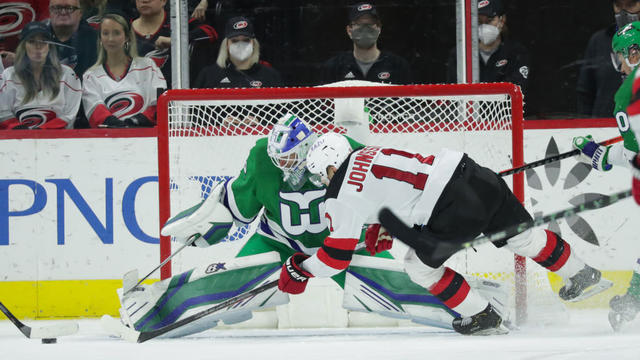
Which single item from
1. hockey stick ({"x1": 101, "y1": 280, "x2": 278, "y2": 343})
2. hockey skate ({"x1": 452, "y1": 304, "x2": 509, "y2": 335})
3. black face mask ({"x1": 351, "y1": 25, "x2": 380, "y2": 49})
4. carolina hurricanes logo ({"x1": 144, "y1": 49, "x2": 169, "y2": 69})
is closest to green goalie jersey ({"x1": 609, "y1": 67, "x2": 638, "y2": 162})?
hockey skate ({"x1": 452, "y1": 304, "x2": 509, "y2": 335})

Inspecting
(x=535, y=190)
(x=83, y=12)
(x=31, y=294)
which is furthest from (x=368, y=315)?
(x=83, y=12)

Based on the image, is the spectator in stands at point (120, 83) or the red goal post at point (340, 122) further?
the spectator in stands at point (120, 83)

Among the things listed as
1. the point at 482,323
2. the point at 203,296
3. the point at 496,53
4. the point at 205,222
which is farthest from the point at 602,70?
the point at 203,296

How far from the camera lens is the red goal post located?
338 centimetres

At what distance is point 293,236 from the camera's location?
317 centimetres

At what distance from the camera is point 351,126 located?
3.41m

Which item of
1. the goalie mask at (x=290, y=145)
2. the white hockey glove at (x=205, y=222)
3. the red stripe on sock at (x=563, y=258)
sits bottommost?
the red stripe on sock at (x=563, y=258)

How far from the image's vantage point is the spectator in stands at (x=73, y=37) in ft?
13.3

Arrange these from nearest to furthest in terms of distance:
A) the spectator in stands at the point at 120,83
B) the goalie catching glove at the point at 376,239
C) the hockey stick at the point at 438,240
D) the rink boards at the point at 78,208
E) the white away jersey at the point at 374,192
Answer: the hockey stick at the point at 438,240, the white away jersey at the point at 374,192, the goalie catching glove at the point at 376,239, the rink boards at the point at 78,208, the spectator in stands at the point at 120,83

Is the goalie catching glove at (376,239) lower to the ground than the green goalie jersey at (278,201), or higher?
lower

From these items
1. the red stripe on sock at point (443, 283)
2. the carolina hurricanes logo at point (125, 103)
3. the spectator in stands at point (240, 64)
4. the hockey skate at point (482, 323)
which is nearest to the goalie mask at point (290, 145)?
the red stripe on sock at point (443, 283)

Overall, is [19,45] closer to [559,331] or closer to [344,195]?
[344,195]

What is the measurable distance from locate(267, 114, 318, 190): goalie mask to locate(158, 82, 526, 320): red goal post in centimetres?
43

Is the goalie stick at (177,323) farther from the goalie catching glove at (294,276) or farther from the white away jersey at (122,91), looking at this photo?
the white away jersey at (122,91)
